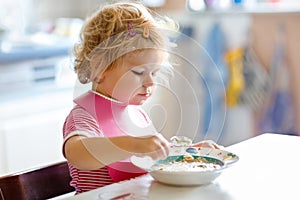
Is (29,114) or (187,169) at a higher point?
(187,169)

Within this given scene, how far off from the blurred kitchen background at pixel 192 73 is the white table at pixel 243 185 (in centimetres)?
106

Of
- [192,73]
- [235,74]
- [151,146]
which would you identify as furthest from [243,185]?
[192,73]

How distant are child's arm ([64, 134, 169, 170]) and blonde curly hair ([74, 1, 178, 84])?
0.20 meters

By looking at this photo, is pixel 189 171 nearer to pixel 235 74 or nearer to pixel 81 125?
pixel 81 125

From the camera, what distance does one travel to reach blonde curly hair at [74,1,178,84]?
3.99ft

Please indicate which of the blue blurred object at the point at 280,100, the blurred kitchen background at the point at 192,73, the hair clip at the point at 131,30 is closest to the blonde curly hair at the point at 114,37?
the hair clip at the point at 131,30

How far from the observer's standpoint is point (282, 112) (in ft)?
9.18

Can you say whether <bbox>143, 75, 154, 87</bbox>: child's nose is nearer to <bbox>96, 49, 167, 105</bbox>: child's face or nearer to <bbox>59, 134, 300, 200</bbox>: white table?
<bbox>96, 49, 167, 105</bbox>: child's face

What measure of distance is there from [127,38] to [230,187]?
0.38 meters

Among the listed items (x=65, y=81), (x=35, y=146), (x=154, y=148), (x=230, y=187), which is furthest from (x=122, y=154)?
(x=65, y=81)

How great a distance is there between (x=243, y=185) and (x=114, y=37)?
0.41m

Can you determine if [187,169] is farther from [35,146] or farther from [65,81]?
[65,81]

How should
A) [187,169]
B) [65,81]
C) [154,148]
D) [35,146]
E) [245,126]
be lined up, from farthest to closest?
[245,126], [65,81], [35,146], [187,169], [154,148]

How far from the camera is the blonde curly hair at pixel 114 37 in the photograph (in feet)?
3.99
